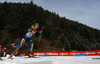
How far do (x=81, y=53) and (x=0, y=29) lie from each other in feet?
118

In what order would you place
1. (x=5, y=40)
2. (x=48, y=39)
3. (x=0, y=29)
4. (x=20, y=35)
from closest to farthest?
1. (x=5, y=40)
2. (x=20, y=35)
3. (x=48, y=39)
4. (x=0, y=29)

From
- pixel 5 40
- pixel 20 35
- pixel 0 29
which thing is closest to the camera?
pixel 5 40

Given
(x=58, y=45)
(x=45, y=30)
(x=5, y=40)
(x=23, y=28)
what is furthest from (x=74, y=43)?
(x=5, y=40)

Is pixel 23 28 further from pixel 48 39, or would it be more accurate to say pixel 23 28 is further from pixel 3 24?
pixel 3 24

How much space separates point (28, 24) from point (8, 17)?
13.0m

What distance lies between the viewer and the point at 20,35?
32375mm

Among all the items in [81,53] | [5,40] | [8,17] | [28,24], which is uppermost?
[8,17]

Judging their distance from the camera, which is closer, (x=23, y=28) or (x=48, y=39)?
(x=23, y=28)

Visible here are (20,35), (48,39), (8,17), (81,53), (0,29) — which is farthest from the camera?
(8,17)

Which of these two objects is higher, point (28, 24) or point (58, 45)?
point (28, 24)

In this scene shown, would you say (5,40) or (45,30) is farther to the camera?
(45,30)

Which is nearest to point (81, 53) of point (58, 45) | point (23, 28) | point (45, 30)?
point (58, 45)

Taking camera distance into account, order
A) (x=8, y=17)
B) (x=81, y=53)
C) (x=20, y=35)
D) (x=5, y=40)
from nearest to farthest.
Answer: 1. (x=81, y=53)
2. (x=5, y=40)
3. (x=20, y=35)
4. (x=8, y=17)

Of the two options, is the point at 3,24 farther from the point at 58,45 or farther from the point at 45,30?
the point at 58,45
